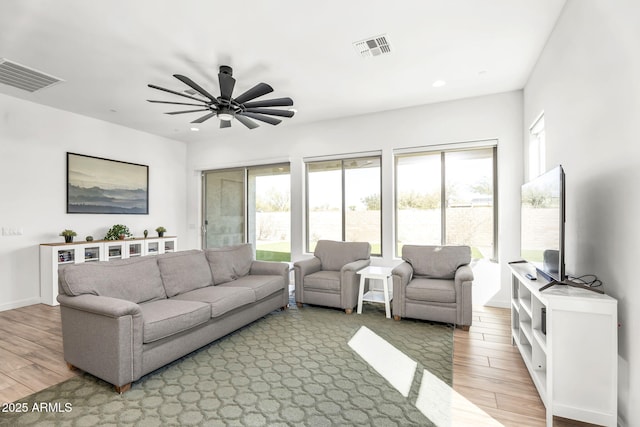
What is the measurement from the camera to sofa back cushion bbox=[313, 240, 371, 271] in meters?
4.76

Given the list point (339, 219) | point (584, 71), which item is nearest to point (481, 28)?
point (584, 71)

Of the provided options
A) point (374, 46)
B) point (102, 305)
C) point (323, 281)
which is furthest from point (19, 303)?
point (374, 46)

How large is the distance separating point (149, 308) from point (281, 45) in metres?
2.83

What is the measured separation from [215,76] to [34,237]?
3.77m

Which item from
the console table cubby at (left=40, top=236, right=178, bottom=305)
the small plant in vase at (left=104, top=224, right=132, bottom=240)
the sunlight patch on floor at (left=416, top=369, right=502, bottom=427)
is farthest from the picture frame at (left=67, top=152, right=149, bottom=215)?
the sunlight patch on floor at (left=416, top=369, right=502, bottom=427)

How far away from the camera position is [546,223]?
238 centimetres

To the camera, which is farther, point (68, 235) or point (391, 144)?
point (391, 144)

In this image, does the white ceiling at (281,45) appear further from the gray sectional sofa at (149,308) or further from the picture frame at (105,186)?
the gray sectional sofa at (149,308)

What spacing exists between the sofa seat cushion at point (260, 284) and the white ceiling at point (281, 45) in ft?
8.30

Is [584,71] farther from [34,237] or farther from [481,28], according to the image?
[34,237]

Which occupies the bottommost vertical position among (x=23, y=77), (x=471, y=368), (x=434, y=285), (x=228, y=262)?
(x=471, y=368)

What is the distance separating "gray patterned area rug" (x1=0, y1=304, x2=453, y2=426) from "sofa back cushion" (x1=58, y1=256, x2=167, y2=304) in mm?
689

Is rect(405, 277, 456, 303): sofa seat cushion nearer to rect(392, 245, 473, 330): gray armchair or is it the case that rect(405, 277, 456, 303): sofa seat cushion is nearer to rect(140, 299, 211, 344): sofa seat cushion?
rect(392, 245, 473, 330): gray armchair

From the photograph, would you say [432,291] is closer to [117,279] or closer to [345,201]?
[345,201]
